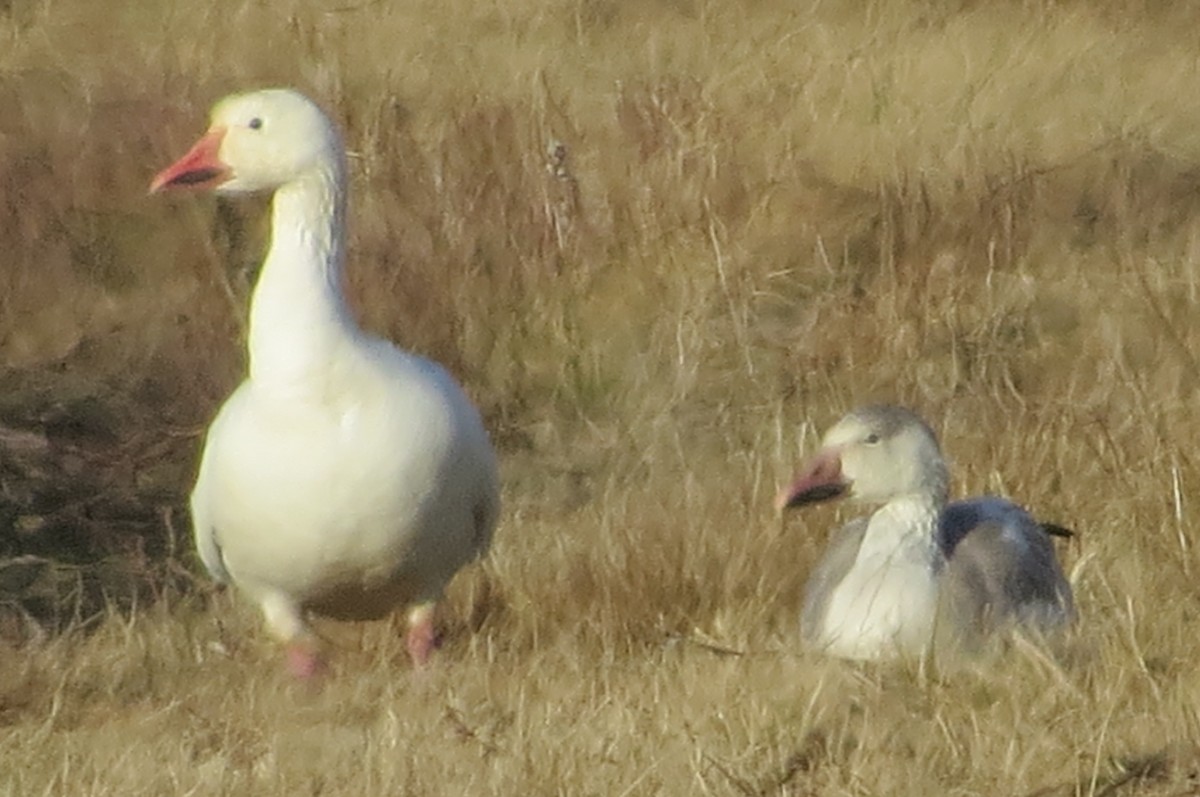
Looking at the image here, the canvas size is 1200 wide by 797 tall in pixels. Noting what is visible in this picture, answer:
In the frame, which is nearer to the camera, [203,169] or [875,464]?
[875,464]

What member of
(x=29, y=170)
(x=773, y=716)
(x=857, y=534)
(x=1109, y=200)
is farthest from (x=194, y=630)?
(x=1109, y=200)

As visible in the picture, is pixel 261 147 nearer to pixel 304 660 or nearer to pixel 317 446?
pixel 317 446

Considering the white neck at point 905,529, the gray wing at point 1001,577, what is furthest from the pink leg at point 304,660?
the gray wing at point 1001,577

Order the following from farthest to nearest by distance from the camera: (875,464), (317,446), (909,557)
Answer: (875,464), (909,557), (317,446)

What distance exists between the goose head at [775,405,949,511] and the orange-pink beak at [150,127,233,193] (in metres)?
1.42

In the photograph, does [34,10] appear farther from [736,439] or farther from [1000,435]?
[1000,435]

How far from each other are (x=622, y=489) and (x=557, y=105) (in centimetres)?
268

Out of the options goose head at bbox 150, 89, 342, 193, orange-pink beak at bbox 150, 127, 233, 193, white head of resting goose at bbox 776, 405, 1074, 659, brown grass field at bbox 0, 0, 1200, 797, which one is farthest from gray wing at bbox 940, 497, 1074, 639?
orange-pink beak at bbox 150, 127, 233, 193

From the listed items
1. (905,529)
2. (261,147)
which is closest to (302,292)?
(261,147)

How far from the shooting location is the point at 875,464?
6.23 m

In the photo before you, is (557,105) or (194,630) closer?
(194,630)

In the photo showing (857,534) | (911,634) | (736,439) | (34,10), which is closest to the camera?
(911,634)

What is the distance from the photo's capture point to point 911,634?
18.7 ft

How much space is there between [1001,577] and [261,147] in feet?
6.14
